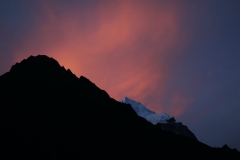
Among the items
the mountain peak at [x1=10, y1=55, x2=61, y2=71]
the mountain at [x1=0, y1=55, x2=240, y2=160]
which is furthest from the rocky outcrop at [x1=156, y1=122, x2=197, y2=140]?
the mountain peak at [x1=10, y1=55, x2=61, y2=71]

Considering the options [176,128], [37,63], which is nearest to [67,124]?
[37,63]

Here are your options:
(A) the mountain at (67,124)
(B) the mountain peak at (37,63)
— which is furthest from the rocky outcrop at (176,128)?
(B) the mountain peak at (37,63)

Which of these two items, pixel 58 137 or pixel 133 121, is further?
pixel 133 121

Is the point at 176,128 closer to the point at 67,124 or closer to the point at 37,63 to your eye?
the point at 37,63

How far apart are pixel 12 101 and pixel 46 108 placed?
5936mm

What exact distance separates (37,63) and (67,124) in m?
20.7

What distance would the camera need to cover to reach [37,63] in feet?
155

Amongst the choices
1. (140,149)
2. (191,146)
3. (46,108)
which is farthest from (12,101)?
(191,146)

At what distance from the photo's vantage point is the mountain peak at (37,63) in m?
45.8

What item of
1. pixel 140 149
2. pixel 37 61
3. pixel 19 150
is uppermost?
pixel 37 61

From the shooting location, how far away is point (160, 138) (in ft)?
145

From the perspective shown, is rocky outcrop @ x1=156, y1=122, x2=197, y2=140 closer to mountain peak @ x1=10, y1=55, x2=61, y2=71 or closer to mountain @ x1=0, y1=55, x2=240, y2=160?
mountain @ x1=0, y1=55, x2=240, y2=160

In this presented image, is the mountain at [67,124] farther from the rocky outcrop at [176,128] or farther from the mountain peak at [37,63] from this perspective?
the rocky outcrop at [176,128]

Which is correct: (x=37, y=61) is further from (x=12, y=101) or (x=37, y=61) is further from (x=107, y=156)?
(x=107, y=156)
